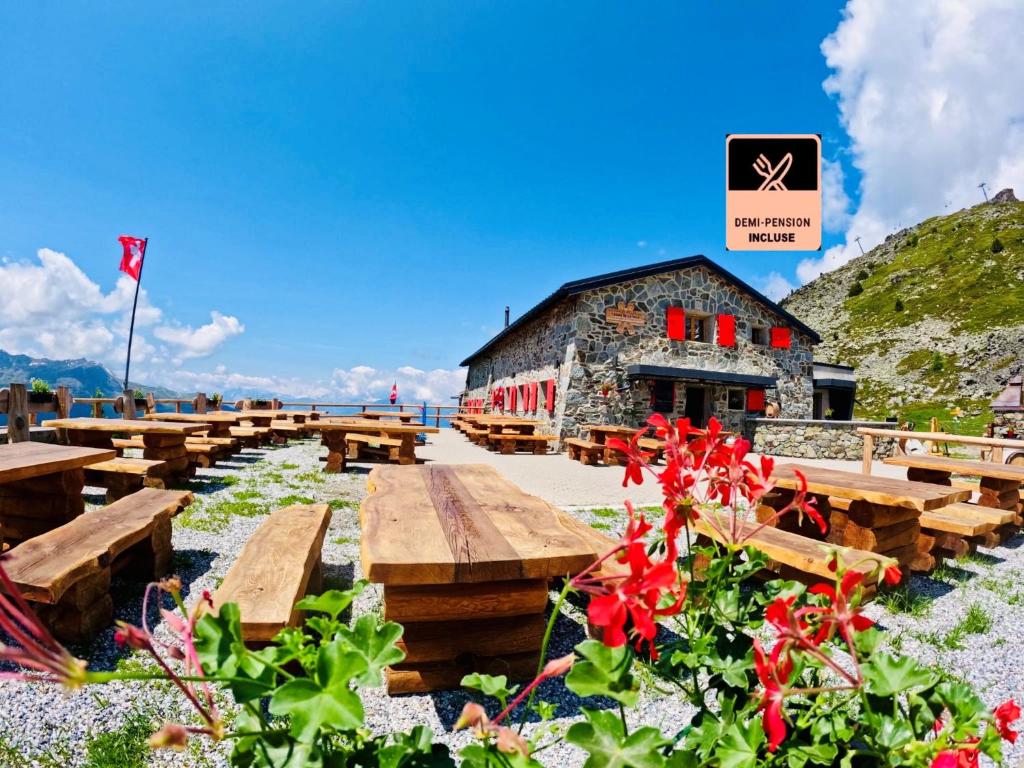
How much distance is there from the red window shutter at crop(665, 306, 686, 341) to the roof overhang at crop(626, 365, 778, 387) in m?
1.08

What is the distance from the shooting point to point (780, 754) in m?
0.96

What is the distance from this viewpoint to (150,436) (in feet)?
21.6

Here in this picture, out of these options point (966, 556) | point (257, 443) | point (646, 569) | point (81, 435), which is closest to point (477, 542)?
point (646, 569)

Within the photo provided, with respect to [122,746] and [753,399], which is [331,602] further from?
[753,399]

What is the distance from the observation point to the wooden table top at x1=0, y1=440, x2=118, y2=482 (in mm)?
3312

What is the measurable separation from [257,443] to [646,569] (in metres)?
11.8

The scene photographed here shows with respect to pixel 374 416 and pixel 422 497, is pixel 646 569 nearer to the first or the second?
pixel 422 497

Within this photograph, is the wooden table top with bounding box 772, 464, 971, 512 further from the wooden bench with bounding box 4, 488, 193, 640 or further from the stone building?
the stone building

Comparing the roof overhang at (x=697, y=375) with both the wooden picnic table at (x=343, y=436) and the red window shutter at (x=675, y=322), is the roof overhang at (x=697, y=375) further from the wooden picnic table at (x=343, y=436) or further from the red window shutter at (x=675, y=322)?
the wooden picnic table at (x=343, y=436)

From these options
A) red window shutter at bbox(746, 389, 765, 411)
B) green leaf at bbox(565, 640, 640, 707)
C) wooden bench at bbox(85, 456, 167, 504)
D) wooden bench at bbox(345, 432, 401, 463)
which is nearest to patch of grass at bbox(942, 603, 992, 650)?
green leaf at bbox(565, 640, 640, 707)

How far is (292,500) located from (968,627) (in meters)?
6.19

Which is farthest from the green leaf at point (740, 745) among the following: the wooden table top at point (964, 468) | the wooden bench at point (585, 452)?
the wooden bench at point (585, 452)

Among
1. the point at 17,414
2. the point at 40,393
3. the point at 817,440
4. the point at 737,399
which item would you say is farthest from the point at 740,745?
the point at 737,399

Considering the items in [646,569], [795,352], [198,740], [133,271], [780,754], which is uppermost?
[133,271]
